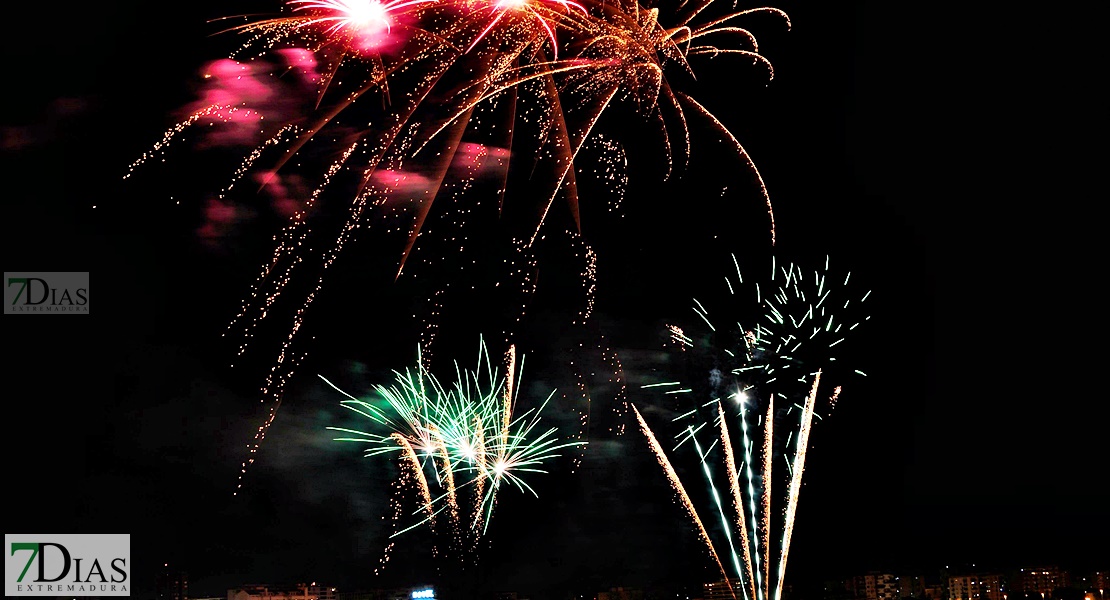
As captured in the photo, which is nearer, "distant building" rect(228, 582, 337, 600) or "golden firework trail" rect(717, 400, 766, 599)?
"golden firework trail" rect(717, 400, 766, 599)

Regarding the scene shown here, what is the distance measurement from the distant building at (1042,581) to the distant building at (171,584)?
65.0 ft

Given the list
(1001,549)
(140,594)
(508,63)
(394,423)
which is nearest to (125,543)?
(140,594)

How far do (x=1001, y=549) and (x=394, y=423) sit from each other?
662 inches

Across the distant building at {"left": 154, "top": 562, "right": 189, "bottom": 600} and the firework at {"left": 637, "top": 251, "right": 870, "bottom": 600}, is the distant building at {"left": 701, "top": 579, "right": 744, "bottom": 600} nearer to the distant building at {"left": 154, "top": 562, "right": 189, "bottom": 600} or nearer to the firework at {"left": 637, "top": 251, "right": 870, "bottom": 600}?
the firework at {"left": 637, "top": 251, "right": 870, "bottom": 600}

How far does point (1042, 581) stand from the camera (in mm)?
24922

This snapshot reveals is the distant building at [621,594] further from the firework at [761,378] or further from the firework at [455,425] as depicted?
the firework at [455,425]

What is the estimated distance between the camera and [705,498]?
1147 cm

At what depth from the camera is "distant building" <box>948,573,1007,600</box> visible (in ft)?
80.1

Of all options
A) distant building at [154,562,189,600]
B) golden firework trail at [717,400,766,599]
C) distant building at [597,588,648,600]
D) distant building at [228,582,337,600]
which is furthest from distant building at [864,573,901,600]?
distant building at [154,562,189,600]

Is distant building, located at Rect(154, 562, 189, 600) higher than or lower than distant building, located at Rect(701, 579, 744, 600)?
higher

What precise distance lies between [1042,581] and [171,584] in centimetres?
2092

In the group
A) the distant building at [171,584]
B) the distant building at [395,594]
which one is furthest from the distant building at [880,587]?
the distant building at [171,584]

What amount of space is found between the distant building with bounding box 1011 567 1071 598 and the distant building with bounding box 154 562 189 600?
1982 cm

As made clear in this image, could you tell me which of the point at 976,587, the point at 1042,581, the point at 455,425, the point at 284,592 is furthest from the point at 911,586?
the point at 455,425
